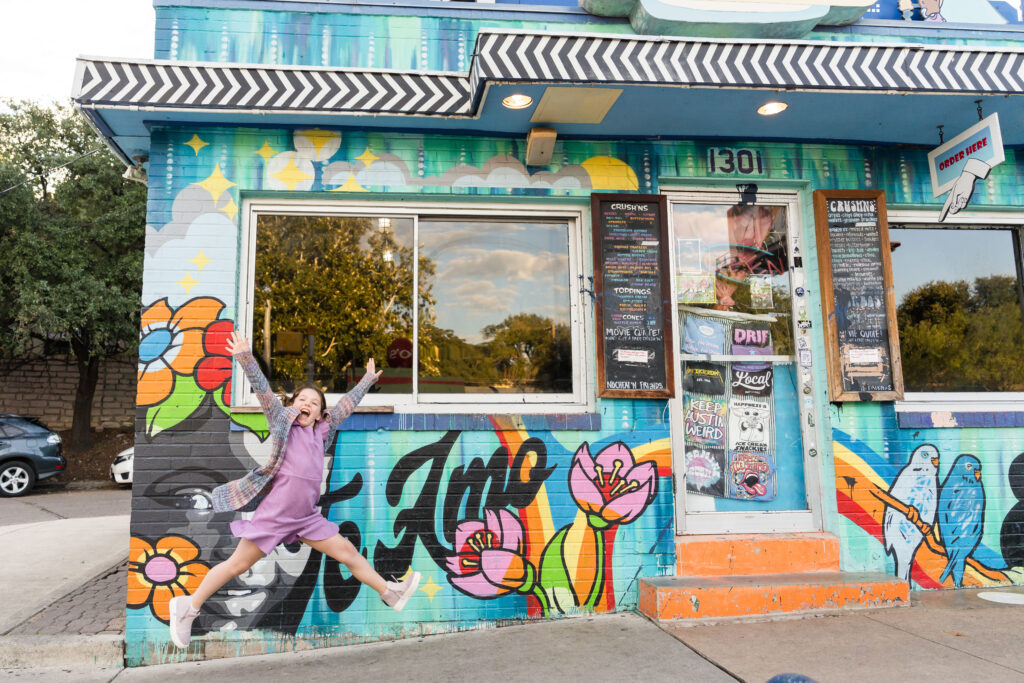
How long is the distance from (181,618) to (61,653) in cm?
106

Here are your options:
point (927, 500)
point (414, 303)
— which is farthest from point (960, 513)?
point (414, 303)

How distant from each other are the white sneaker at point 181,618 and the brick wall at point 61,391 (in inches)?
605

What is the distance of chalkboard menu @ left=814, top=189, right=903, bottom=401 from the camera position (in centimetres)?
500

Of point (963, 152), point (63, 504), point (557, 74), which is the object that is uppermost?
point (557, 74)

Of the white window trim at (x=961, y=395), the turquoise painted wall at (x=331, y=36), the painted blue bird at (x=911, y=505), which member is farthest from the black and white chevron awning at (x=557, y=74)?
the painted blue bird at (x=911, y=505)

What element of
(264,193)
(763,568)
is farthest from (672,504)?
(264,193)

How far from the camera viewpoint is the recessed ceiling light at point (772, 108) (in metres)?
4.53

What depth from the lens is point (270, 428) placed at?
12.9 ft

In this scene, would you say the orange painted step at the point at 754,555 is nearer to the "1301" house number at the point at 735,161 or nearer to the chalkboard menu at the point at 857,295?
the chalkboard menu at the point at 857,295

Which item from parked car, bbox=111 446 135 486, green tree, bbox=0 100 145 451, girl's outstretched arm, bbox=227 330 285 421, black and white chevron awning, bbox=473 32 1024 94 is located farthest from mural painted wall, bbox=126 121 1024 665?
green tree, bbox=0 100 145 451

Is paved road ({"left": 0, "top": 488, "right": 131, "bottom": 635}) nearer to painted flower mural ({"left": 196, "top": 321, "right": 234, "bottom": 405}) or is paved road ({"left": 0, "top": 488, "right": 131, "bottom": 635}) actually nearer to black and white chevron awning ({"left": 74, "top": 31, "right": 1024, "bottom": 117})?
painted flower mural ({"left": 196, "top": 321, "right": 234, "bottom": 405})

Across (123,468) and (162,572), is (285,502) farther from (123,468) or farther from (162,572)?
(123,468)

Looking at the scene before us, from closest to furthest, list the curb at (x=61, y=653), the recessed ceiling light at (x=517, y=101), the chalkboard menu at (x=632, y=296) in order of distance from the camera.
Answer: the curb at (x=61, y=653) < the recessed ceiling light at (x=517, y=101) < the chalkboard menu at (x=632, y=296)

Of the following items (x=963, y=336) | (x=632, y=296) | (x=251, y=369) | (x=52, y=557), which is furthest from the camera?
(x=52, y=557)
